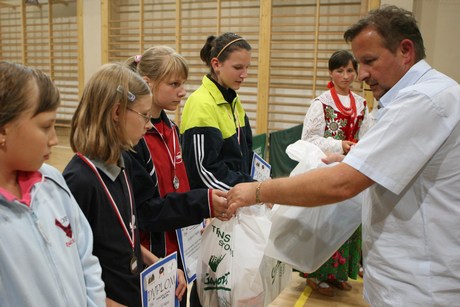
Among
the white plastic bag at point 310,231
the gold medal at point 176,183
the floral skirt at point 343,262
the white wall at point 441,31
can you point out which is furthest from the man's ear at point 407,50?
the white wall at point 441,31

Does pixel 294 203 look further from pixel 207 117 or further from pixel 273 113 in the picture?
pixel 273 113

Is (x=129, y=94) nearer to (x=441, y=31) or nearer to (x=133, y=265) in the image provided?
(x=133, y=265)

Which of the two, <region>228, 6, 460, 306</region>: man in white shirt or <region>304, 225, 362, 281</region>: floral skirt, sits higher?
<region>228, 6, 460, 306</region>: man in white shirt

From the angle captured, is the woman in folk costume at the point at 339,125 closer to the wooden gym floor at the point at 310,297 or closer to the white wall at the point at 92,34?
the wooden gym floor at the point at 310,297

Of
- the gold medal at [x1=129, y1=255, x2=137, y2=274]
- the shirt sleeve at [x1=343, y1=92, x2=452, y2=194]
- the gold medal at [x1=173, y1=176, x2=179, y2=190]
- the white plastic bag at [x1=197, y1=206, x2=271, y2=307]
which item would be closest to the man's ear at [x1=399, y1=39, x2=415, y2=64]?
the shirt sleeve at [x1=343, y1=92, x2=452, y2=194]

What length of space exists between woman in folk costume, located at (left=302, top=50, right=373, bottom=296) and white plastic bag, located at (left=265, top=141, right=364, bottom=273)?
4.25ft

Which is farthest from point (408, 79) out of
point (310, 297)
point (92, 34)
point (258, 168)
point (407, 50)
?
point (92, 34)

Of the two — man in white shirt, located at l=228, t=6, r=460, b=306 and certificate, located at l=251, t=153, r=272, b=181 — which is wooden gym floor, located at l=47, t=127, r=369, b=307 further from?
man in white shirt, located at l=228, t=6, r=460, b=306

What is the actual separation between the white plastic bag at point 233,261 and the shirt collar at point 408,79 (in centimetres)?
71

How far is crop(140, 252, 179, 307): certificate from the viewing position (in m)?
1.26

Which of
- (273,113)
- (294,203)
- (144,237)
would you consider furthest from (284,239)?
(273,113)

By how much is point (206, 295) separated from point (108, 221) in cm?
67

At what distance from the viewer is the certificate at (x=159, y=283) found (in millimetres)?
1258

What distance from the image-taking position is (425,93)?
1.12m
